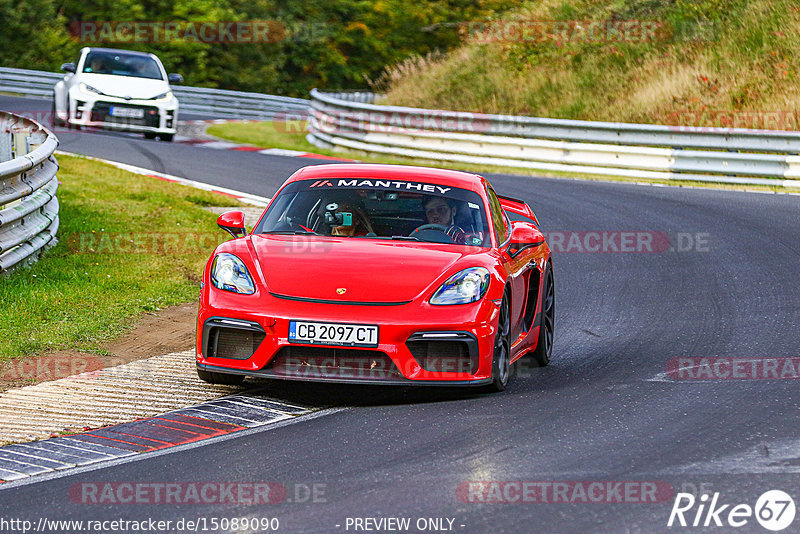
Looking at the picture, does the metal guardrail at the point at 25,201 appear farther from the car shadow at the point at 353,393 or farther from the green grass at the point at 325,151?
the green grass at the point at 325,151

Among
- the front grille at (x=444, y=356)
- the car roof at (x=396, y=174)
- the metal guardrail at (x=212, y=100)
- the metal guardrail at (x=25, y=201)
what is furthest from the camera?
the metal guardrail at (x=212, y=100)

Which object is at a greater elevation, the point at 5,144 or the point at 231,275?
the point at 231,275

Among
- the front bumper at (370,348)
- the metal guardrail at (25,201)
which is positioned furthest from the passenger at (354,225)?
the metal guardrail at (25,201)

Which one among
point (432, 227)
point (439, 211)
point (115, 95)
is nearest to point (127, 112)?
point (115, 95)

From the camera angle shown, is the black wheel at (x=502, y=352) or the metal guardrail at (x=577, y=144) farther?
the metal guardrail at (x=577, y=144)

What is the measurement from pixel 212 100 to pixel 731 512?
35.2 meters

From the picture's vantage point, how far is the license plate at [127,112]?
2373cm

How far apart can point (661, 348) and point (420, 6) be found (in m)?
49.4

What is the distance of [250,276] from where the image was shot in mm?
7129

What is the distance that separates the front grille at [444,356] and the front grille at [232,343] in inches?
35.0

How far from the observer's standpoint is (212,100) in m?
38.8

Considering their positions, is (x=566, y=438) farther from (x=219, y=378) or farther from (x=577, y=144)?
(x=577, y=144)

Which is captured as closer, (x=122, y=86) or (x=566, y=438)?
(x=566, y=438)

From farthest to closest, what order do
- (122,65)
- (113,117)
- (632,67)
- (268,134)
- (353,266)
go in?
1. (268,134)
2. (632,67)
3. (122,65)
4. (113,117)
5. (353,266)
